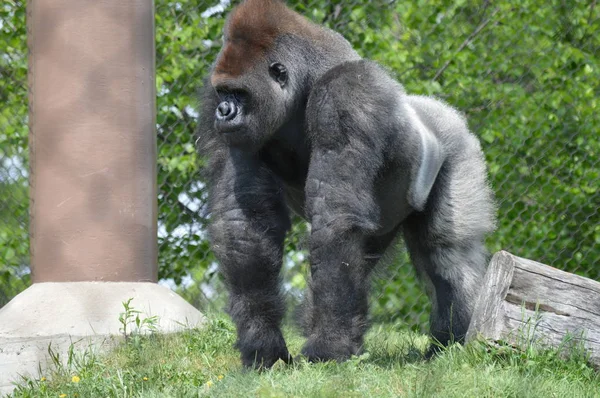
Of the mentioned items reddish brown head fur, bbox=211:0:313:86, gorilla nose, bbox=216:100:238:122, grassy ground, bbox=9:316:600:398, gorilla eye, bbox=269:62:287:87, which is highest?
reddish brown head fur, bbox=211:0:313:86

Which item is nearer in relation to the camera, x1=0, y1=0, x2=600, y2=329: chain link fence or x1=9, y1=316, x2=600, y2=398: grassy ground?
x1=9, y1=316, x2=600, y2=398: grassy ground

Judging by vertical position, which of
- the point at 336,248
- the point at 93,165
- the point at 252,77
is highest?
the point at 252,77

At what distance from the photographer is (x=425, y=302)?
5.89 metres

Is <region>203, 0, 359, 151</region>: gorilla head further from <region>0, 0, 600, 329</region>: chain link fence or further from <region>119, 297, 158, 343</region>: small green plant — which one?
<region>0, 0, 600, 329</region>: chain link fence

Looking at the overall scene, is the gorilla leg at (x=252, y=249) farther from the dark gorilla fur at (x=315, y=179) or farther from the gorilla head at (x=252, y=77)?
the gorilla head at (x=252, y=77)

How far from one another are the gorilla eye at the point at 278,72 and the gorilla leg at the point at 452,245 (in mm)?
806

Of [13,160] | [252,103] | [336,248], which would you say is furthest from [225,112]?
[13,160]

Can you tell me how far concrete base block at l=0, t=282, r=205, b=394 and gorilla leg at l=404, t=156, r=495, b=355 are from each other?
0.92 meters

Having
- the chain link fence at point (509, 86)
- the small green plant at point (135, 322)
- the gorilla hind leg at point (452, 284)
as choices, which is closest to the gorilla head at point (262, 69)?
the small green plant at point (135, 322)

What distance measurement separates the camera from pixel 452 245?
3477mm

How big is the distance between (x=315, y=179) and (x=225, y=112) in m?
0.37

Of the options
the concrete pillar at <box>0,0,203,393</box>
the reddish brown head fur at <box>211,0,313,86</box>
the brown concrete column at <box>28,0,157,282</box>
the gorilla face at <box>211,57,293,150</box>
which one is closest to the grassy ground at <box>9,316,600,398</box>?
the concrete pillar at <box>0,0,203,393</box>

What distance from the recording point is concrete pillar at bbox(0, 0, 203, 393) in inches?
138

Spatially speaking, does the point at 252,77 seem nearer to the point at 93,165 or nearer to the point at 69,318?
the point at 93,165
